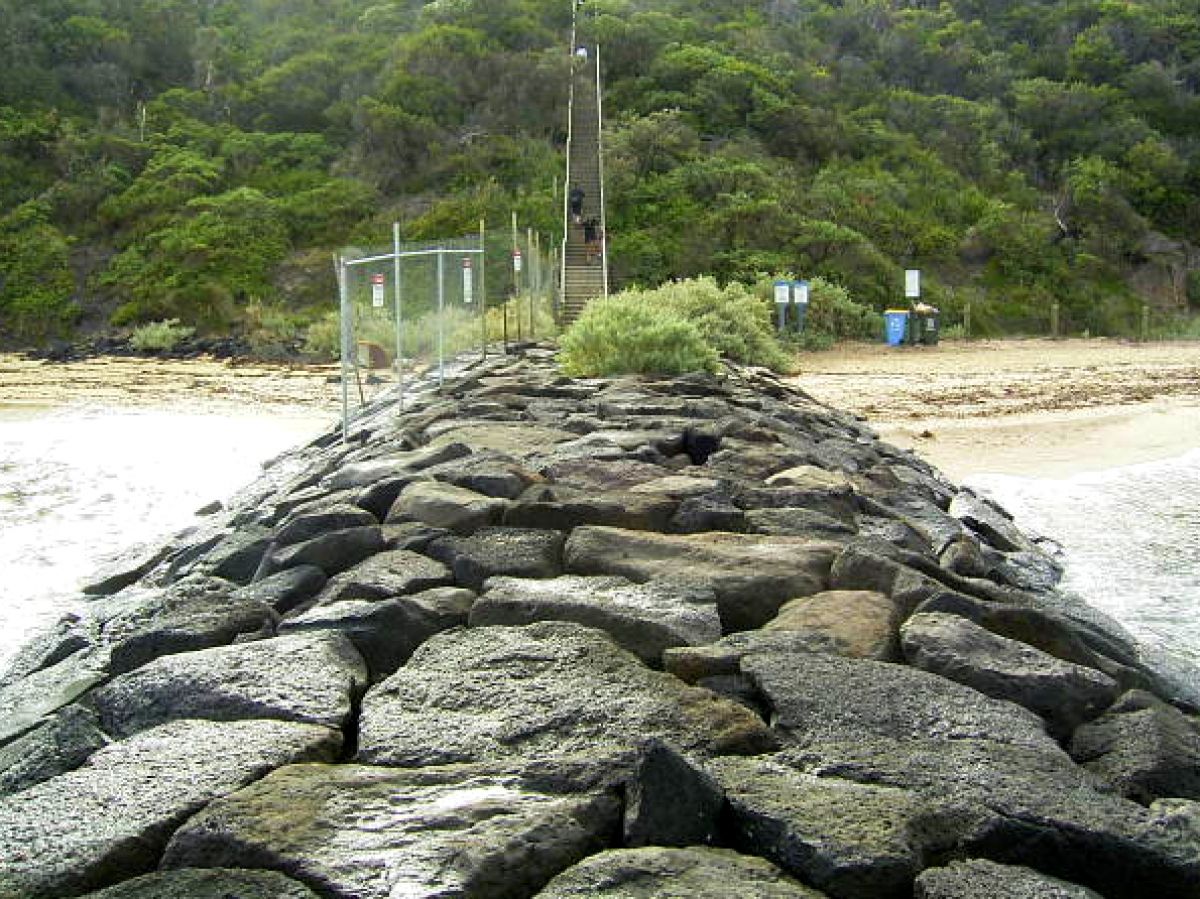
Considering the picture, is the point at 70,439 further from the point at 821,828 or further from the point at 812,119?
the point at 812,119

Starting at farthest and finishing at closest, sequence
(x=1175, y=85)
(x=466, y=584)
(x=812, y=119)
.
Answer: (x=1175, y=85), (x=812, y=119), (x=466, y=584)

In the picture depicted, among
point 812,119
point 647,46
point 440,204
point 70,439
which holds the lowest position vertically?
point 70,439

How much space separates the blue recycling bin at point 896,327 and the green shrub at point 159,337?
1641cm

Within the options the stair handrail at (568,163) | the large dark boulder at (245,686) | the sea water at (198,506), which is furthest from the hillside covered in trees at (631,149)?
the large dark boulder at (245,686)

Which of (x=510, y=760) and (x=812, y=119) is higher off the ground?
(x=812, y=119)

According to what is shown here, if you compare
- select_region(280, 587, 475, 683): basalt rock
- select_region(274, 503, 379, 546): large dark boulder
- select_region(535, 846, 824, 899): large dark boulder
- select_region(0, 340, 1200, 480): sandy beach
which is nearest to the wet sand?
select_region(0, 340, 1200, 480): sandy beach

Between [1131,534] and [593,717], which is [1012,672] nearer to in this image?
[593,717]

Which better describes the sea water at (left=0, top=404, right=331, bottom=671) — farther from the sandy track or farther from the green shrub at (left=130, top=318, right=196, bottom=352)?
the green shrub at (left=130, top=318, right=196, bottom=352)

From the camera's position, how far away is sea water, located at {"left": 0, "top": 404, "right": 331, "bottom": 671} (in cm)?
1127

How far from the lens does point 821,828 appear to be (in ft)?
13.1

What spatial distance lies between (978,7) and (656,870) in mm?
61507

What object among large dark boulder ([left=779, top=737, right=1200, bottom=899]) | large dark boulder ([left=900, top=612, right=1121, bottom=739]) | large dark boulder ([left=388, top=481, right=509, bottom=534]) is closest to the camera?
large dark boulder ([left=779, top=737, right=1200, bottom=899])

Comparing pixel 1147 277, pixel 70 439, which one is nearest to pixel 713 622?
pixel 70 439

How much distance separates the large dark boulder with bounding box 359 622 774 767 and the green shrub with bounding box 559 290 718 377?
10310mm
